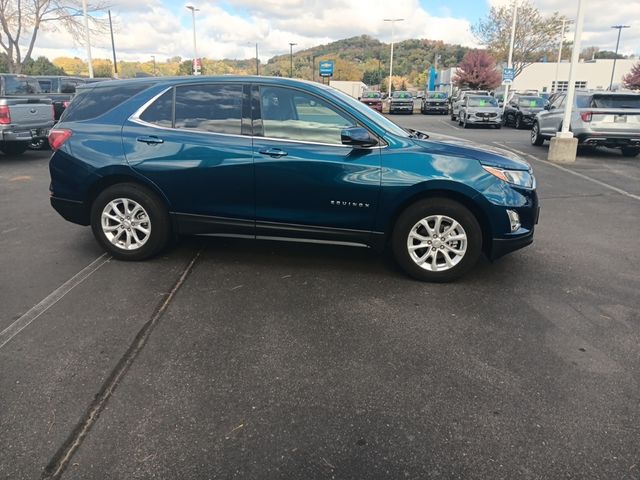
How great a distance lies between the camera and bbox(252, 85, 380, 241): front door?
447cm

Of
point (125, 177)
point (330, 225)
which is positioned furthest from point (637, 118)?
point (125, 177)

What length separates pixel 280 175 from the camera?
179 inches

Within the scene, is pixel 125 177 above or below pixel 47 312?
above

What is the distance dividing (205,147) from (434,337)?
2.60 meters

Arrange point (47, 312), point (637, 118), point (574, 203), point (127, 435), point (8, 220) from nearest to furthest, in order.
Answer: point (127, 435), point (47, 312), point (8, 220), point (574, 203), point (637, 118)

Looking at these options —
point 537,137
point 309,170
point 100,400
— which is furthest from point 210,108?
point 537,137

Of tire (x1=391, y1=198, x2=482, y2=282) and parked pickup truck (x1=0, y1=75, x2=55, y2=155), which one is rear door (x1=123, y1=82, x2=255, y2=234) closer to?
tire (x1=391, y1=198, x2=482, y2=282)

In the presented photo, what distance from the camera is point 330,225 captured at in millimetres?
4629

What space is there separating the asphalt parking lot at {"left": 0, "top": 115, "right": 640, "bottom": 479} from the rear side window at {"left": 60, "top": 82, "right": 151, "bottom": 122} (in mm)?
1393

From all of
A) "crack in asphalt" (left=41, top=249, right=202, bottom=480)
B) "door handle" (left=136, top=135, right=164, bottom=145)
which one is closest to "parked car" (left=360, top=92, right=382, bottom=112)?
"door handle" (left=136, top=135, right=164, bottom=145)

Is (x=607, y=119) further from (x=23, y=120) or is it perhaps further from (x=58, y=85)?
(x=58, y=85)

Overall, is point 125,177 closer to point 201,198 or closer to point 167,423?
point 201,198

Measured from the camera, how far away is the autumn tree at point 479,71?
4800cm

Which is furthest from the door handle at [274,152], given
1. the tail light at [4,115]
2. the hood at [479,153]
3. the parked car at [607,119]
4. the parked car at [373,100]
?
the parked car at [373,100]
